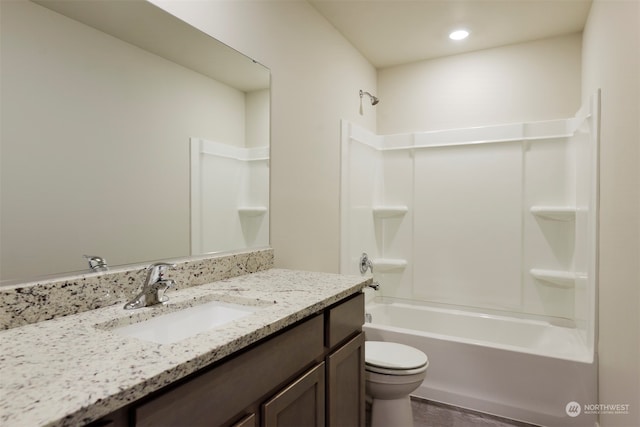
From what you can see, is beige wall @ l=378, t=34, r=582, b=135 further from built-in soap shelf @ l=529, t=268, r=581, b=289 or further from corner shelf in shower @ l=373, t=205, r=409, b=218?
built-in soap shelf @ l=529, t=268, r=581, b=289

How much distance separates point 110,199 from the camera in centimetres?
121

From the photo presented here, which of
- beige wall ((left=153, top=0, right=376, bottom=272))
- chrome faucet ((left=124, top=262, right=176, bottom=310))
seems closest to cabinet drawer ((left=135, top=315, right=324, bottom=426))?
chrome faucet ((left=124, top=262, right=176, bottom=310))

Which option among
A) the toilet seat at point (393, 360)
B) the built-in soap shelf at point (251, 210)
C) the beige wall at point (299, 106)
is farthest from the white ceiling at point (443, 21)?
the toilet seat at point (393, 360)

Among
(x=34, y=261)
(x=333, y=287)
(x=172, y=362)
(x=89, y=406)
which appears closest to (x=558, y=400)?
(x=333, y=287)

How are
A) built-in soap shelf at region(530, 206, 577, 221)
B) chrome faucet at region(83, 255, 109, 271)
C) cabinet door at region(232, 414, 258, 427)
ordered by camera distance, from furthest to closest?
built-in soap shelf at region(530, 206, 577, 221)
chrome faucet at region(83, 255, 109, 271)
cabinet door at region(232, 414, 258, 427)

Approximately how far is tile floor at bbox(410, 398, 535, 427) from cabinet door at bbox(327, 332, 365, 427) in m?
0.81

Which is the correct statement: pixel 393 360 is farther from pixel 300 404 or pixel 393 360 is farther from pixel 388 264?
pixel 388 264

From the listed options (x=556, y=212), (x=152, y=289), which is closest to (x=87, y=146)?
(x=152, y=289)

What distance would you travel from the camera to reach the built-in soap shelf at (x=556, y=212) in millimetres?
2711

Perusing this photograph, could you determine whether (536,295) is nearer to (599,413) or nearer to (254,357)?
(599,413)

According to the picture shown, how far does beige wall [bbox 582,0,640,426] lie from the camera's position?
142cm

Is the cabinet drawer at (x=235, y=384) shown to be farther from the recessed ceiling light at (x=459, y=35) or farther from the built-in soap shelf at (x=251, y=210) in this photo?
the recessed ceiling light at (x=459, y=35)

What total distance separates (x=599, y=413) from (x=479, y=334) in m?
0.98

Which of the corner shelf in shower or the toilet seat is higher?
the corner shelf in shower
